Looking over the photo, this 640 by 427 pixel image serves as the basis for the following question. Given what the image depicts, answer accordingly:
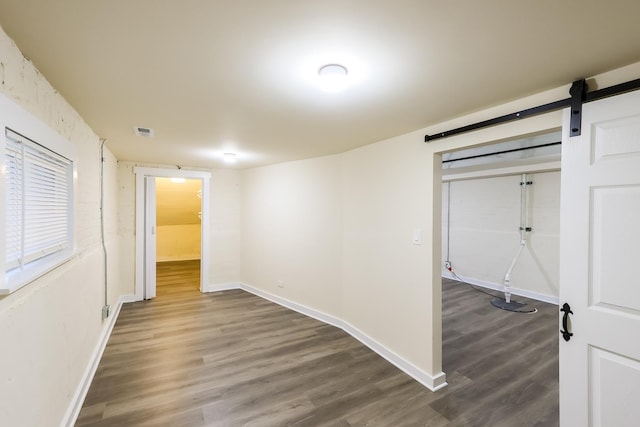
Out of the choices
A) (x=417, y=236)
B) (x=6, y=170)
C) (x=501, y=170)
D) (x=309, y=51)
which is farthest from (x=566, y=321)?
(x=501, y=170)

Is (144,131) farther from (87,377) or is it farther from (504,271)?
(504,271)

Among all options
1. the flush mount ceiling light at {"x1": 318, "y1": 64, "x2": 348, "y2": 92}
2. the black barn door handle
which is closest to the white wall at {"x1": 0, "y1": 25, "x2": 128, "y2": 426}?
the flush mount ceiling light at {"x1": 318, "y1": 64, "x2": 348, "y2": 92}

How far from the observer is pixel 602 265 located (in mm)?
1445

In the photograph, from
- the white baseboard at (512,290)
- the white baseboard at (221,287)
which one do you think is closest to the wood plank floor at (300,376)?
the white baseboard at (512,290)

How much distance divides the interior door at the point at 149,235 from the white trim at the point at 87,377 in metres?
0.88

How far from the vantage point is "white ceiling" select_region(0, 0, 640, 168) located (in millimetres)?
1019

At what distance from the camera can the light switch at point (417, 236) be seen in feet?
8.14

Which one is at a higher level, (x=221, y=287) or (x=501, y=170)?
(x=501, y=170)

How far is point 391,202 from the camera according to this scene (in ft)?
9.25

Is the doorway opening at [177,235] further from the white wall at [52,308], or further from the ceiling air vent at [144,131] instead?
the ceiling air vent at [144,131]

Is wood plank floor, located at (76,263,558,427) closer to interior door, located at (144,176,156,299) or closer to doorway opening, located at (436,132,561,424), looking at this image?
doorway opening, located at (436,132,561,424)

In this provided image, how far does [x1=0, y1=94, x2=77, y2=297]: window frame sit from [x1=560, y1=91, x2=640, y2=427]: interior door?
8.60 feet

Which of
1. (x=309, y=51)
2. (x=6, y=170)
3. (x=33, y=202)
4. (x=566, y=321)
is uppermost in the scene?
(x=309, y=51)

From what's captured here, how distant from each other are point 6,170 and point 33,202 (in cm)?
31
